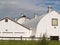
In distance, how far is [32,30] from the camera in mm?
45188

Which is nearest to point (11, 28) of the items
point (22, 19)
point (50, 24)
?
point (50, 24)

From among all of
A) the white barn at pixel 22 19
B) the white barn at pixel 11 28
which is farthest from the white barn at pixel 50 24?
the white barn at pixel 22 19

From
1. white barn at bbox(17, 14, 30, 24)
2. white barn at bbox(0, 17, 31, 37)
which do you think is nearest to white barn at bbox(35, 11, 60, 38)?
white barn at bbox(0, 17, 31, 37)

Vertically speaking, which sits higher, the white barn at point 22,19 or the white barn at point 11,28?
the white barn at point 22,19

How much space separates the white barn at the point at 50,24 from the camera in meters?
44.0

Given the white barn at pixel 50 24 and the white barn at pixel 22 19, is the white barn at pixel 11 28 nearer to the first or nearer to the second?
the white barn at pixel 50 24

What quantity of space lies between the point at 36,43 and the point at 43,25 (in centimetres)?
2343

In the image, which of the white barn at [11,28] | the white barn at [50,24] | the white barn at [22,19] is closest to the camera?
the white barn at [50,24]

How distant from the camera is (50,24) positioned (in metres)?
44.6

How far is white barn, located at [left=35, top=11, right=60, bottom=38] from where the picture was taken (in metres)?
44.0

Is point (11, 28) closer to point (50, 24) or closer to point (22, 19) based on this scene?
point (50, 24)

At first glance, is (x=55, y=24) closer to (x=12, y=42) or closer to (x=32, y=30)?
(x=32, y=30)

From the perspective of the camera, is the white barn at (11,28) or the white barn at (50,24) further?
the white barn at (11,28)

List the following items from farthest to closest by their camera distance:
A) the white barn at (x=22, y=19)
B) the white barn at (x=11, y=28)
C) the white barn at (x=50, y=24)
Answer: the white barn at (x=22, y=19)
the white barn at (x=11, y=28)
the white barn at (x=50, y=24)
